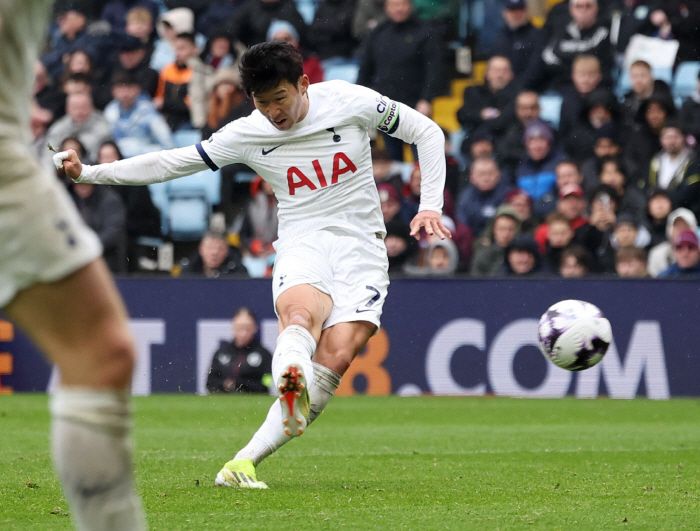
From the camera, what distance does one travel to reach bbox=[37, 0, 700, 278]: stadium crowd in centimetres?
1220

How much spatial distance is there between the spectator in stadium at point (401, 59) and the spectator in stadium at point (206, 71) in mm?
1795

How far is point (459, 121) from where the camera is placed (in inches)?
558

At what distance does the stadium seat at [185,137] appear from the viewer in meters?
14.5

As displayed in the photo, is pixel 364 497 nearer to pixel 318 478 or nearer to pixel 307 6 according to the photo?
pixel 318 478

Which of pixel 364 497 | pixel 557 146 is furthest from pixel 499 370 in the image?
pixel 364 497

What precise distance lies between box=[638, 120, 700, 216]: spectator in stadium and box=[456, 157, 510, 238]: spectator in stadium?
1.56 metres

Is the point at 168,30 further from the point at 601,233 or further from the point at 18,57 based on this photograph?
the point at 18,57

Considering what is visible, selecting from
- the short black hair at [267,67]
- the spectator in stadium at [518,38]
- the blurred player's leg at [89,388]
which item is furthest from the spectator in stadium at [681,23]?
the blurred player's leg at [89,388]

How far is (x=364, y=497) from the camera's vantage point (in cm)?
530

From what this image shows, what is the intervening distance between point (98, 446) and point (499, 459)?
4.73 metres

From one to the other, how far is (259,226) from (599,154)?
3980 millimetres

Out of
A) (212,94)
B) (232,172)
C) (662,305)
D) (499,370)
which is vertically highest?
(212,94)

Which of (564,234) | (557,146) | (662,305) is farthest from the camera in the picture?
(557,146)

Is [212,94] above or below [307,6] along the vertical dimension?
below
